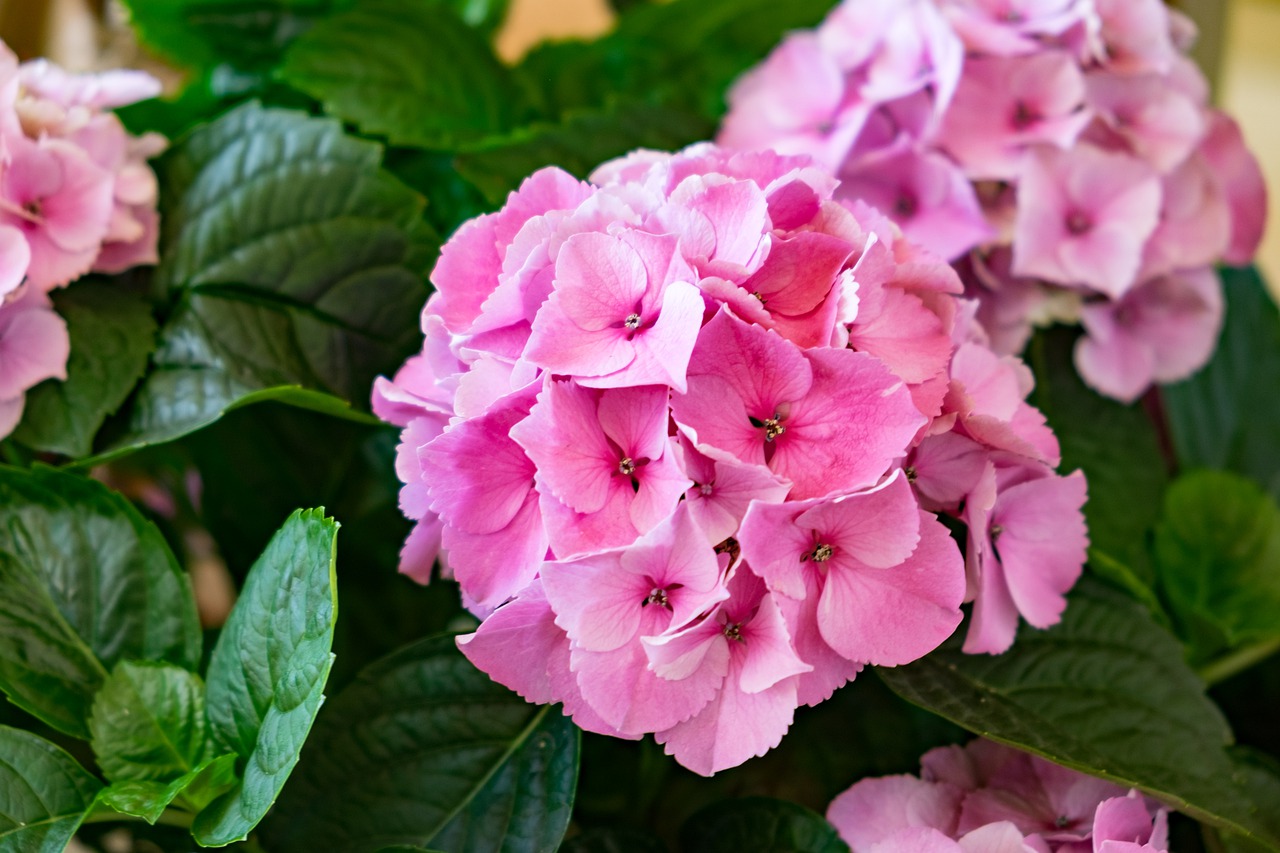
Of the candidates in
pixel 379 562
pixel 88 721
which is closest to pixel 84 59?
pixel 379 562

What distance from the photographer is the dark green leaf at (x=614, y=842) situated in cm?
47

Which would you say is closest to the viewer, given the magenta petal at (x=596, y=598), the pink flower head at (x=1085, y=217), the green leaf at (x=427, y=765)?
the magenta petal at (x=596, y=598)

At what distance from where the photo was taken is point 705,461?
0.35 meters

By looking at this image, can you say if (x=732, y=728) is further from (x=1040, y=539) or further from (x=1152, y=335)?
(x=1152, y=335)

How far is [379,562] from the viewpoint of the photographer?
666 millimetres

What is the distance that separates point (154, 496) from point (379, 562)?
39 cm

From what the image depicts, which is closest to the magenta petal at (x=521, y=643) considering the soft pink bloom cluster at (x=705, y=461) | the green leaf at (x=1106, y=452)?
the soft pink bloom cluster at (x=705, y=461)

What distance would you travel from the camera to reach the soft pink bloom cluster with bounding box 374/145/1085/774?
1.13ft

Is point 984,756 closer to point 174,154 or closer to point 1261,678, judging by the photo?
point 1261,678

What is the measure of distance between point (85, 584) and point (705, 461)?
1.00 feet

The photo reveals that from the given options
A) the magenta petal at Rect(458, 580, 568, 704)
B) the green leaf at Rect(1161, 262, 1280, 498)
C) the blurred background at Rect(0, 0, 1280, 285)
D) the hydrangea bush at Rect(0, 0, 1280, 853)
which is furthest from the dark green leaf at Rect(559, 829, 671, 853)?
the blurred background at Rect(0, 0, 1280, 285)

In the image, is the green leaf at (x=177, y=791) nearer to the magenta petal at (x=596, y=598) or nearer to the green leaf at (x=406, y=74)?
the magenta petal at (x=596, y=598)

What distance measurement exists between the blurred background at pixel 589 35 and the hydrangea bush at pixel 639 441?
272 millimetres

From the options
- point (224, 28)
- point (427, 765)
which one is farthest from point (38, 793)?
point (224, 28)
